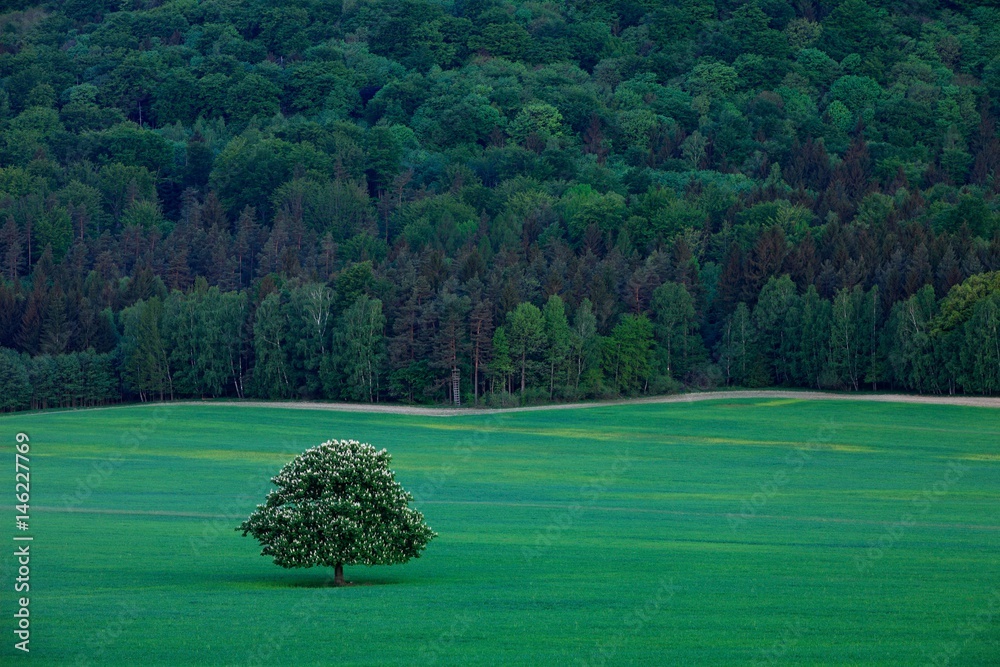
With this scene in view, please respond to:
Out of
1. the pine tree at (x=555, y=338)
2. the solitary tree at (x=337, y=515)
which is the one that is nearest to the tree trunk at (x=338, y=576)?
the solitary tree at (x=337, y=515)

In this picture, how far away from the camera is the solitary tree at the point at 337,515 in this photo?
126 feet

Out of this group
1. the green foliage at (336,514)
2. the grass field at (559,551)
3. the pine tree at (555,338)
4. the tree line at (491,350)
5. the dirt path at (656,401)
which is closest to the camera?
the grass field at (559,551)

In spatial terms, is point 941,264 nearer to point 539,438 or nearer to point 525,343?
point 525,343

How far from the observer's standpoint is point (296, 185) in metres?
187

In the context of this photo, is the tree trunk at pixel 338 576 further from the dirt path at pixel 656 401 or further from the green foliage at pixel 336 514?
the dirt path at pixel 656 401

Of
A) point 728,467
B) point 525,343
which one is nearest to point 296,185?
point 525,343

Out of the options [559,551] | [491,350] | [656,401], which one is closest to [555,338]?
[491,350]

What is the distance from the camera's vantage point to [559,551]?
46656 mm

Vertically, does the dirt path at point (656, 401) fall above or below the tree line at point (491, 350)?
below

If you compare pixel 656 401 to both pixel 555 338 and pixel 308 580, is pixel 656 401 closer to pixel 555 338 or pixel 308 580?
pixel 555 338

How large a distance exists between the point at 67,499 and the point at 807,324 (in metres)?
62.6

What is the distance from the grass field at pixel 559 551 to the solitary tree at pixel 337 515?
949 mm

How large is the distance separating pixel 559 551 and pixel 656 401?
207 ft

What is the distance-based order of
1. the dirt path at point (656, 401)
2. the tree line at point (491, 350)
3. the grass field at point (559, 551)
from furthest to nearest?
the tree line at point (491, 350) → the dirt path at point (656, 401) → the grass field at point (559, 551)
